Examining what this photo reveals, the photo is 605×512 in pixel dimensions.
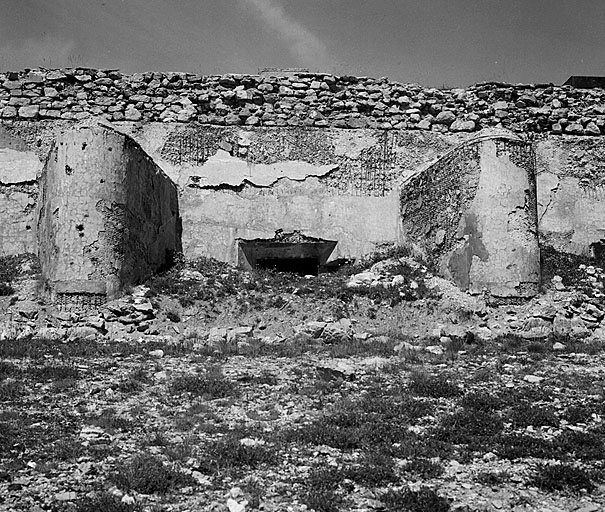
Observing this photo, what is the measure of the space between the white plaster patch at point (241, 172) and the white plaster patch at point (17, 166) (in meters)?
2.64

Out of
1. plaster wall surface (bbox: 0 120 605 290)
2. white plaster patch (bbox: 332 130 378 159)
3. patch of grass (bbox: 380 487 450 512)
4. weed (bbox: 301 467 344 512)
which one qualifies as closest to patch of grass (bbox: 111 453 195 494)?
weed (bbox: 301 467 344 512)

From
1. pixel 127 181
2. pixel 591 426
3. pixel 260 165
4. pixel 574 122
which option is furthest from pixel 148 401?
pixel 574 122

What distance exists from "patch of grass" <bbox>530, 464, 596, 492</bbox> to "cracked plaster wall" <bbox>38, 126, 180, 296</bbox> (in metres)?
6.66

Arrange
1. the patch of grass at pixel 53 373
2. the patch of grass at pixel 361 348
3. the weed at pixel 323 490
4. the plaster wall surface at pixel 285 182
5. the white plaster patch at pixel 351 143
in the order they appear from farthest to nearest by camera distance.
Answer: the white plaster patch at pixel 351 143, the plaster wall surface at pixel 285 182, the patch of grass at pixel 361 348, the patch of grass at pixel 53 373, the weed at pixel 323 490

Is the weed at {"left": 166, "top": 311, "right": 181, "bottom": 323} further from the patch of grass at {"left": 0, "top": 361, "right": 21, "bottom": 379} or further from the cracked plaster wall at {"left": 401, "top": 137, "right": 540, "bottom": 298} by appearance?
the cracked plaster wall at {"left": 401, "top": 137, "right": 540, "bottom": 298}

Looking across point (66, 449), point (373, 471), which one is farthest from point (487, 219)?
point (66, 449)

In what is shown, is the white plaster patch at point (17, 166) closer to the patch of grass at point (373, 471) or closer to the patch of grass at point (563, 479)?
the patch of grass at point (373, 471)

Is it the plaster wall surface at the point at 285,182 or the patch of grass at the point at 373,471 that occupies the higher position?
the plaster wall surface at the point at 285,182

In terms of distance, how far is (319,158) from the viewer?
1299 cm

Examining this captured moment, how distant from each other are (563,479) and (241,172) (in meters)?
9.33

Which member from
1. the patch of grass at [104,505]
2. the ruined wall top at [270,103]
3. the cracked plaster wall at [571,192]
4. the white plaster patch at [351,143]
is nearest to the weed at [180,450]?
the patch of grass at [104,505]

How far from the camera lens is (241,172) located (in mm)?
12812

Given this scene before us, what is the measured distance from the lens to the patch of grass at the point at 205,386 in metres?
6.29

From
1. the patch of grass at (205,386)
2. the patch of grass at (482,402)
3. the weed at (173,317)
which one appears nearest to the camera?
the patch of grass at (482,402)
